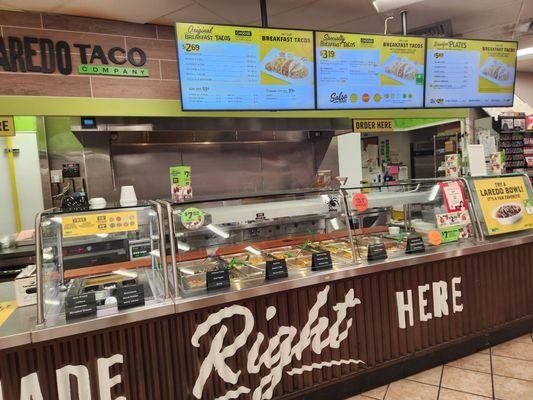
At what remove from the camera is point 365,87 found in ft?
10.1

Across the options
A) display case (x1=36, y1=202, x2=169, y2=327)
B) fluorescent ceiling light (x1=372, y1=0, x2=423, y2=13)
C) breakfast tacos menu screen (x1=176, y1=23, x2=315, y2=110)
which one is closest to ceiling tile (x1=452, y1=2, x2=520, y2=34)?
fluorescent ceiling light (x1=372, y1=0, x2=423, y2=13)

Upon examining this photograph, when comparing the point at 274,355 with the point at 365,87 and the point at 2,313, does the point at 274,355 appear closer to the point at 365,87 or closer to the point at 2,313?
the point at 2,313

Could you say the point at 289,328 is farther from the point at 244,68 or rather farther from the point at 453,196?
the point at 244,68

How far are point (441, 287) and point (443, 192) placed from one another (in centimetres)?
72

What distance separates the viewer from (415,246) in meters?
2.59

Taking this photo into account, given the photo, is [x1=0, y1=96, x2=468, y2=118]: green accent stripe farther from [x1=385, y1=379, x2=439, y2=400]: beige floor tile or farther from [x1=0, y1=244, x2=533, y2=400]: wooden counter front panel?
[x1=385, y1=379, x2=439, y2=400]: beige floor tile

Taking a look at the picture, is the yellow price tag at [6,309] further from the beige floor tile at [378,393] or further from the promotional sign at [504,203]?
the promotional sign at [504,203]

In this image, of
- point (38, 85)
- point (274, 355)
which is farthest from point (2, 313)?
point (38, 85)

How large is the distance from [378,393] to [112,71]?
342cm

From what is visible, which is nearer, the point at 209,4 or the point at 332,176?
the point at 209,4

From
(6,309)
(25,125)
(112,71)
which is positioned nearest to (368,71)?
(112,71)

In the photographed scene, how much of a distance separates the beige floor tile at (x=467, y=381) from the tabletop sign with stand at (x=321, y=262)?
115cm

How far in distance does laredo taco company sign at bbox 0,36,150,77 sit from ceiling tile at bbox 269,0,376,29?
141 centimetres

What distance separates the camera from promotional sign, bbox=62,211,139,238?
6.01 feet
